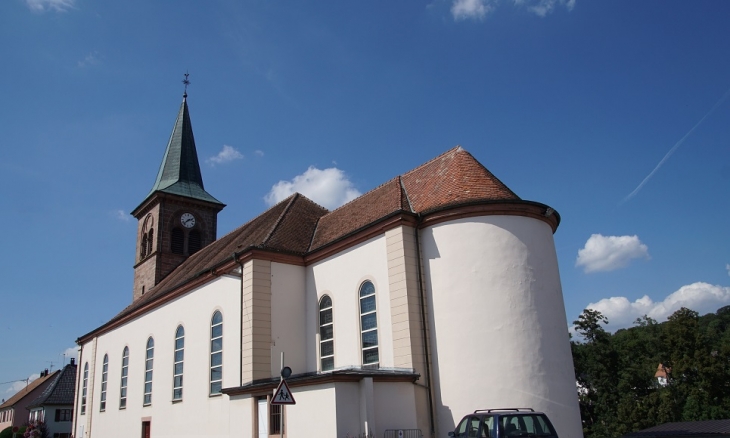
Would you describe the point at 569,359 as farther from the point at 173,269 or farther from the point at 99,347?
the point at 99,347

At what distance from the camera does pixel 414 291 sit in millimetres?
17469

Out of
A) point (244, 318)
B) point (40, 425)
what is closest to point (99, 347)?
point (40, 425)

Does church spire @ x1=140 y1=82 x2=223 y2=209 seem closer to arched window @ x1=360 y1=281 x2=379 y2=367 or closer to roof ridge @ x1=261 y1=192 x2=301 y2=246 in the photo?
roof ridge @ x1=261 y1=192 x2=301 y2=246

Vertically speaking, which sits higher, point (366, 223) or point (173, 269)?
point (173, 269)

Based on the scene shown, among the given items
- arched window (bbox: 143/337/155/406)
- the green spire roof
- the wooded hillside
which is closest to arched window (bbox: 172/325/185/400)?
arched window (bbox: 143/337/155/406)

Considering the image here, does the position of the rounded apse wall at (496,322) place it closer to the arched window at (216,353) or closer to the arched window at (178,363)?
the arched window at (216,353)

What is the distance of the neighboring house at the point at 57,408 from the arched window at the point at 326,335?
4497 centimetres

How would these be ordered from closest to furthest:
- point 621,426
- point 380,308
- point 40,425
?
1. point 380,308
2. point 621,426
3. point 40,425

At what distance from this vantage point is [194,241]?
37250 millimetres

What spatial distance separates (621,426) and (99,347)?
34.7 metres

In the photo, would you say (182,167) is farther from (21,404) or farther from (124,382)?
(21,404)

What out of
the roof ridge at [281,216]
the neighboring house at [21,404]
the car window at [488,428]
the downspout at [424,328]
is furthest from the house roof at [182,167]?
the neighboring house at [21,404]

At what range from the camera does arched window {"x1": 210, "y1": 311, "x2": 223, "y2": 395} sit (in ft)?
72.1

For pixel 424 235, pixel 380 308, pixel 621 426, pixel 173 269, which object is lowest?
pixel 621 426
